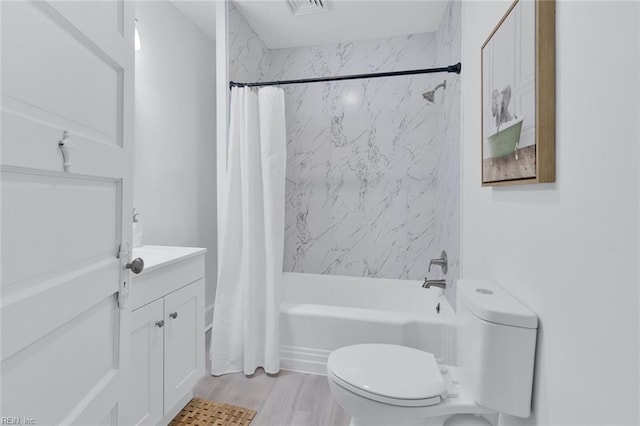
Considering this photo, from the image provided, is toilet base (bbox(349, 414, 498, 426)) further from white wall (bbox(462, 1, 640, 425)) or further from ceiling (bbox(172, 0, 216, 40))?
ceiling (bbox(172, 0, 216, 40))

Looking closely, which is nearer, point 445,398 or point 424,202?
point 445,398

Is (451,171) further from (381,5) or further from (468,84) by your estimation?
(381,5)

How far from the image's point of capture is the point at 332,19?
2508 mm

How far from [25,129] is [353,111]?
2.57 metres

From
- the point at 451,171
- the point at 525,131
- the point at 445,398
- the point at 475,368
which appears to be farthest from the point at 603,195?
the point at 451,171

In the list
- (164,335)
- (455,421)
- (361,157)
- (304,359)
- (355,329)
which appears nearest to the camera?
(455,421)

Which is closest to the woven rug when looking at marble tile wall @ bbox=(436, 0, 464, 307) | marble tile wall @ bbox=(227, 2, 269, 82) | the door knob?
the door knob

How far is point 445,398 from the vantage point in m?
1.16

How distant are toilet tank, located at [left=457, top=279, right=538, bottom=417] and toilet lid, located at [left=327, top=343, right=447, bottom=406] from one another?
0.17 metres

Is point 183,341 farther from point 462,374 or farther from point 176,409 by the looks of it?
point 462,374

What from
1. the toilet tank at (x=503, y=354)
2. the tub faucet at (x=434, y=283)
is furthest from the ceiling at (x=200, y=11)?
the toilet tank at (x=503, y=354)

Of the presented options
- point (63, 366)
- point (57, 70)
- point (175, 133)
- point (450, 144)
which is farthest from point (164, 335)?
point (450, 144)

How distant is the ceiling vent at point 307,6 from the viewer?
228 centimetres

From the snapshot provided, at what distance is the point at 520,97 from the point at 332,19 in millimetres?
1923
